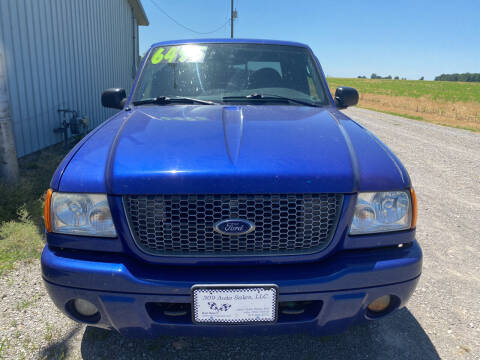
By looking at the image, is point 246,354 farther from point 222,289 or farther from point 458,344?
point 458,344

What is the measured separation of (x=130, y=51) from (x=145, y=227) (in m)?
12.6

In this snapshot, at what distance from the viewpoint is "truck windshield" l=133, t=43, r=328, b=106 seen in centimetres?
289

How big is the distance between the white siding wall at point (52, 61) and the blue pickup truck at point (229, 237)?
4.90 meters

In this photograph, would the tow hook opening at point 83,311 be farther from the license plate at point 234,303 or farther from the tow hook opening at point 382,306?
the tow hook opening at point 382,306

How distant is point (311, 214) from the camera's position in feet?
5.51

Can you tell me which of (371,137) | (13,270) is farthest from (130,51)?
(371,137)

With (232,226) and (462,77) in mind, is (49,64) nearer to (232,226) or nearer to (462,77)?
(232,226)

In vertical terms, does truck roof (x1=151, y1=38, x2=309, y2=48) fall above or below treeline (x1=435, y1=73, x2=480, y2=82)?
below

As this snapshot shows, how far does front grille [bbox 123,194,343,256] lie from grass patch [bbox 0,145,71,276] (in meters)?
1.96

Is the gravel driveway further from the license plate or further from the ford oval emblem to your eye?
the ford oval emblem

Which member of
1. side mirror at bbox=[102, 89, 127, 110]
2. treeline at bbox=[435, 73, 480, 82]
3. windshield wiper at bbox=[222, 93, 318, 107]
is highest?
treeline at bbox=[435, 73, 480, 82]

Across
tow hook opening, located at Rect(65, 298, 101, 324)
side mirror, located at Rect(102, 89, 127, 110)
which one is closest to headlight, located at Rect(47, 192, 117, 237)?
tow hook opening, located at Rect(65, 298, 101, 324)

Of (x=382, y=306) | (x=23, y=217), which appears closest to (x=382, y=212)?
(x=382, y=306)

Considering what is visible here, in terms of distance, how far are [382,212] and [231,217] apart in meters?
0.73
